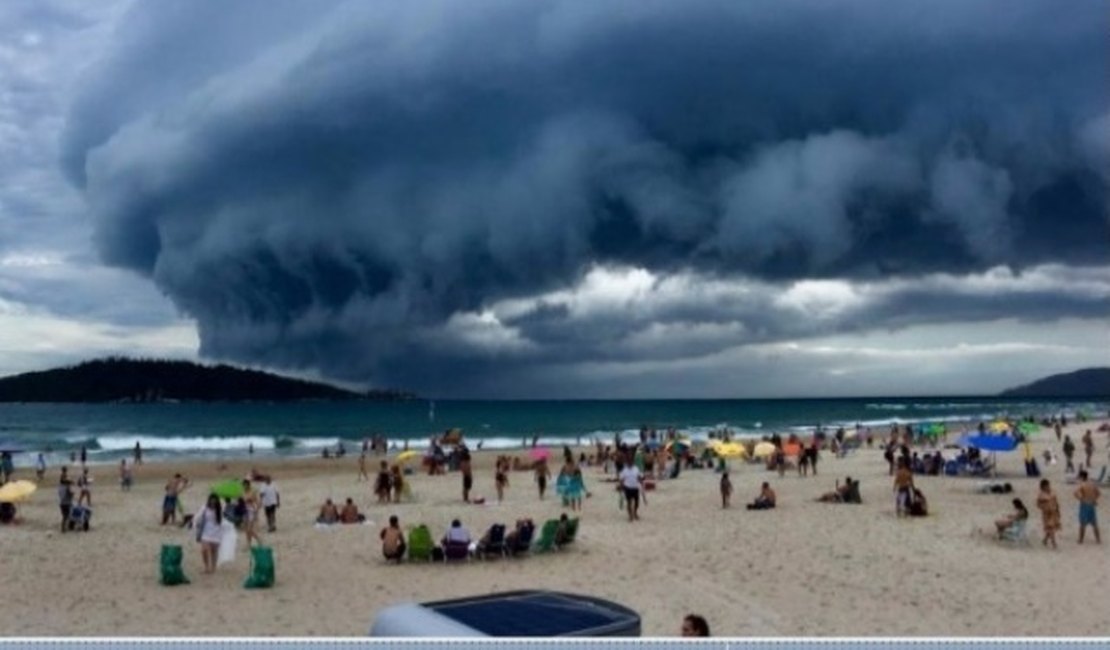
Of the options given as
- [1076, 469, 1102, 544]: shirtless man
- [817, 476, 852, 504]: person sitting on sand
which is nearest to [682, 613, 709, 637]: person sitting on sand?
[1076, 469, 1102, 544]: shirtless man

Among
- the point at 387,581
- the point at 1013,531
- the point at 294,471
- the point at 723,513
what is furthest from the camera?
the point at 294,471

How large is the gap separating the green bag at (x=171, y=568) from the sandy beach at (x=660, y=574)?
204 millimetres

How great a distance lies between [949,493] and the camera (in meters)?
28.9

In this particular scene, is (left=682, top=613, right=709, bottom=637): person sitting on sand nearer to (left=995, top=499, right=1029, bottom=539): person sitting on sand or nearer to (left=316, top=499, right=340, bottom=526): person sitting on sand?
(left=995, top=499, right=1029, bottom=539): person sitting on sand

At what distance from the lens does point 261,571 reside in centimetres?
1644

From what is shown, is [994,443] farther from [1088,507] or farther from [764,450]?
[1088,507]

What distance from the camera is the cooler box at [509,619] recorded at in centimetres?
754

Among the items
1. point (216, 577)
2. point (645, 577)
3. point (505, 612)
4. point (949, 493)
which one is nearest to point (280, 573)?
point (216, 577)

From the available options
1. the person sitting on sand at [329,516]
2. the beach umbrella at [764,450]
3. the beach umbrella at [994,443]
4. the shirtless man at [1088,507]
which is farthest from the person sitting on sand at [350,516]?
the beach umbrella at [764,450]

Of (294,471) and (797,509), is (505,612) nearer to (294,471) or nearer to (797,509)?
(797,509)

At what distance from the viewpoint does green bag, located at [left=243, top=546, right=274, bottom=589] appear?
1641cm

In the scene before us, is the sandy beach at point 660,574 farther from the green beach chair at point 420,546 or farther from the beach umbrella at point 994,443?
the beach umbrella at point 994,443

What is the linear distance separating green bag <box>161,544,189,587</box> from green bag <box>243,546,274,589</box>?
115 centimetres

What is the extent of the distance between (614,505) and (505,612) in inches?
793
